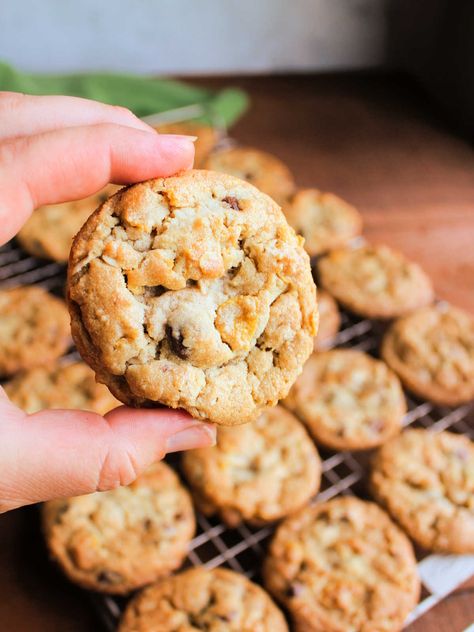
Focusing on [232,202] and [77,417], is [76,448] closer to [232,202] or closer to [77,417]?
[77,417]

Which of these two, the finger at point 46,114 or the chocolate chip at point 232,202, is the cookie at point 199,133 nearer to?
the finger at point 46,114

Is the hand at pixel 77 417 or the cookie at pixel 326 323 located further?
the cookie at pixel 326 323

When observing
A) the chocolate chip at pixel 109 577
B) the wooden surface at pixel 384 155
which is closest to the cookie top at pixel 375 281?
the wooden surface at pixel 384 155

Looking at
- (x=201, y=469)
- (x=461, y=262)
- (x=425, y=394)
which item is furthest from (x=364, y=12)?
(x=201, y=469)

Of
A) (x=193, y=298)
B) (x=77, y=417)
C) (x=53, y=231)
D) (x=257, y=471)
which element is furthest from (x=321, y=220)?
(x=77, y=417)

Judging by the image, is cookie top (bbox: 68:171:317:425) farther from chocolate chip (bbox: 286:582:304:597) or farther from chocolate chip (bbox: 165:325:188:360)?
chocolate chip (bbox: 286:582:304:597)

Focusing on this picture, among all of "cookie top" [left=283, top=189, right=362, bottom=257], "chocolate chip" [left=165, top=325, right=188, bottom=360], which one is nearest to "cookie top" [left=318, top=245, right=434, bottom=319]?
"cookie top" [left=283, top=189, right=362, bottom=257]
